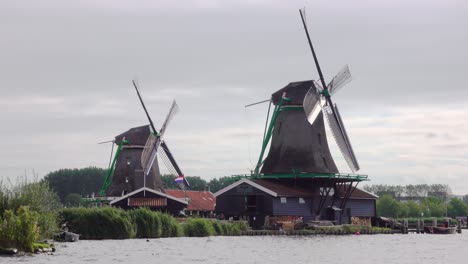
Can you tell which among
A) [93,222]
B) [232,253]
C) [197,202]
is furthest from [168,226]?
[197,202]

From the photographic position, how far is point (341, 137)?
6794 centimetres

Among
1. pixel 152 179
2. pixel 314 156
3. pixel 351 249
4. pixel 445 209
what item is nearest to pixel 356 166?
pixel 314 156

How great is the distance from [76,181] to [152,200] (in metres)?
79.1

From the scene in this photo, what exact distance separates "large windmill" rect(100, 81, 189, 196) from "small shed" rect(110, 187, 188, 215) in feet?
23.9

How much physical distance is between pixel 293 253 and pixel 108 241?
1161 cm

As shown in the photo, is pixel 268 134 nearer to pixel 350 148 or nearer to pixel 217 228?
pixel 350 148

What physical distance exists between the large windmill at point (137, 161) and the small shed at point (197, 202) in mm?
2071

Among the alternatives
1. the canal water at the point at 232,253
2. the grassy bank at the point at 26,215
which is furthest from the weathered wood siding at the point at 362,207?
the grassy bank at the point at 26,215

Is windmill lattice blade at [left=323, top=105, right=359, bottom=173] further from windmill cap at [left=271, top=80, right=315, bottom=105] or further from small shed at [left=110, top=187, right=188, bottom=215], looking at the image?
small shed at [left=110, top=187, right=188, bottom=215]

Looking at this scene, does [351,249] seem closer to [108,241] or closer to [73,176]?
[108,241]

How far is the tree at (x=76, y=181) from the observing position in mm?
143375

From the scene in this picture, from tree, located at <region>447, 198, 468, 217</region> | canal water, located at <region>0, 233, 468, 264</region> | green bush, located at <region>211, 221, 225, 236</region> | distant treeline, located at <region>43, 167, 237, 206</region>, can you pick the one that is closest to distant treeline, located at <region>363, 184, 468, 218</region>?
tree, located at <region>447, 198, 468, 217</region>

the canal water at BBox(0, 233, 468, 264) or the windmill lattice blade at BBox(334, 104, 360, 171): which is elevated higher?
the windmill lattice blade at BBox(334, 104, 360, 171)

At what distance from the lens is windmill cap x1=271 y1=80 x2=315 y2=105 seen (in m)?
66.6
